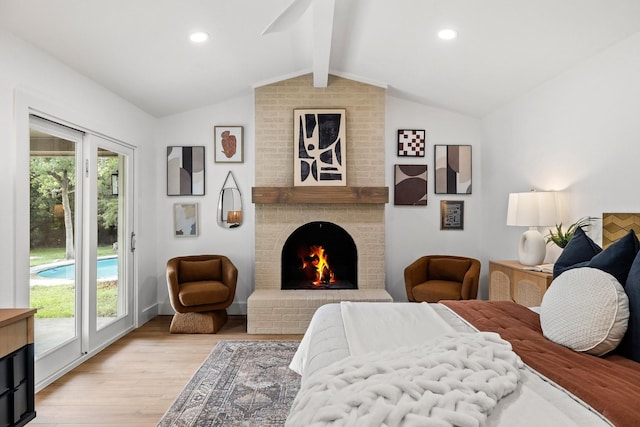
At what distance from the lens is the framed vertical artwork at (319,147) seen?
4.71 m

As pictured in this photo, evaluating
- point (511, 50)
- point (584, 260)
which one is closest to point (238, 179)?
point (511, 50)

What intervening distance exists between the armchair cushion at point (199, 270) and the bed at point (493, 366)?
2.87 metres

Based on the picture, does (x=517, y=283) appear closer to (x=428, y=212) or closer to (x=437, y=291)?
(x=437, y=291)

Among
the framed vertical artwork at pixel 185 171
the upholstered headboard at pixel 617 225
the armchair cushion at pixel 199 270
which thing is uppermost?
the framed vertical artwork at pixel 185 171

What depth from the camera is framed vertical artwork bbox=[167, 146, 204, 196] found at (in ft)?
16.6

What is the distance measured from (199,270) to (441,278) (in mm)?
2750

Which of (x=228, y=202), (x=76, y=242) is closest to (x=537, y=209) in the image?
(x=228, y=202)

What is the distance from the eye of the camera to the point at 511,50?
130 inches

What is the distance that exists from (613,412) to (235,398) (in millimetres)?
2205

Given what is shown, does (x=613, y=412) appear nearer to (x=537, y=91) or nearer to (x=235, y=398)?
(x=235, y=398)

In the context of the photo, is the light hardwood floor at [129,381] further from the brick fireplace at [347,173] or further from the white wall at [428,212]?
the white wall at [428,212]

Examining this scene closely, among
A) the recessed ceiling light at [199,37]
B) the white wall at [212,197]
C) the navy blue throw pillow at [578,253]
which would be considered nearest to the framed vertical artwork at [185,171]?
the white wall at [212,197]

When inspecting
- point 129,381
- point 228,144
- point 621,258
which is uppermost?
point 228,144

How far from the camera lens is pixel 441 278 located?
4.77m
